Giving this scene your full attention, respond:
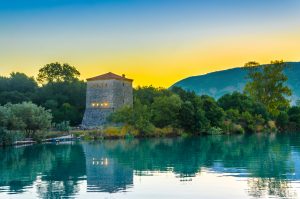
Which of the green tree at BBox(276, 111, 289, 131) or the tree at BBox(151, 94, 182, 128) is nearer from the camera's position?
the tree at BBox(151, 94, 182, 128)

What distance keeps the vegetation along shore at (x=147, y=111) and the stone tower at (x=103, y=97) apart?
6.99 feet

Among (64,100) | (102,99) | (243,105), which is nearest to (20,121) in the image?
(102,99)

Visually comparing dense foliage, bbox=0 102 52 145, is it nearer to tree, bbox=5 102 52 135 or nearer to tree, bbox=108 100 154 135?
tree, bbox=5 102 52 135

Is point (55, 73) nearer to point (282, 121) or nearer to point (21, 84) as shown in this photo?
point (21, 84)

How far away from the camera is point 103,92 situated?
61.2 m

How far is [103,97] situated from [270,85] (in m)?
30.1

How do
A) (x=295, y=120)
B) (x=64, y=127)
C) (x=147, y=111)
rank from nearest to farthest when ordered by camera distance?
(x=64, y=127) → (x=147, y=111) → (x=295, y=120)

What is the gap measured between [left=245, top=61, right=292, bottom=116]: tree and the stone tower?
85.1 feet

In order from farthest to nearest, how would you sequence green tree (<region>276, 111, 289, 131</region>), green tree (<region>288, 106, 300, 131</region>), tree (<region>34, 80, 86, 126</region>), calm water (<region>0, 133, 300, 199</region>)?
green tree (<region>288, 106, 300, 131</region>)
green tree (<region>276, 111, 289, 131</region>)
tree (<region>34, 80, 86, 126</region>)
calm water (<region>0, 133, 300, 199</region>)

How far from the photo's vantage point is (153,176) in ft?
66.4

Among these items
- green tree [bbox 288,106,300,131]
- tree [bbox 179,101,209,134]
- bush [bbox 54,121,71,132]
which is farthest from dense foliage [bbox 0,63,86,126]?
green tree [bbox 288,106,300,131]

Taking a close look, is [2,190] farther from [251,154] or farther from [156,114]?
[156,114]

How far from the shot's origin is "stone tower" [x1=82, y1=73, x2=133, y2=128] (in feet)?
198

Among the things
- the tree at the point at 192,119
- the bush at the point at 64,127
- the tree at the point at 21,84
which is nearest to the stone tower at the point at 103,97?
the bush at the point at 64,127
